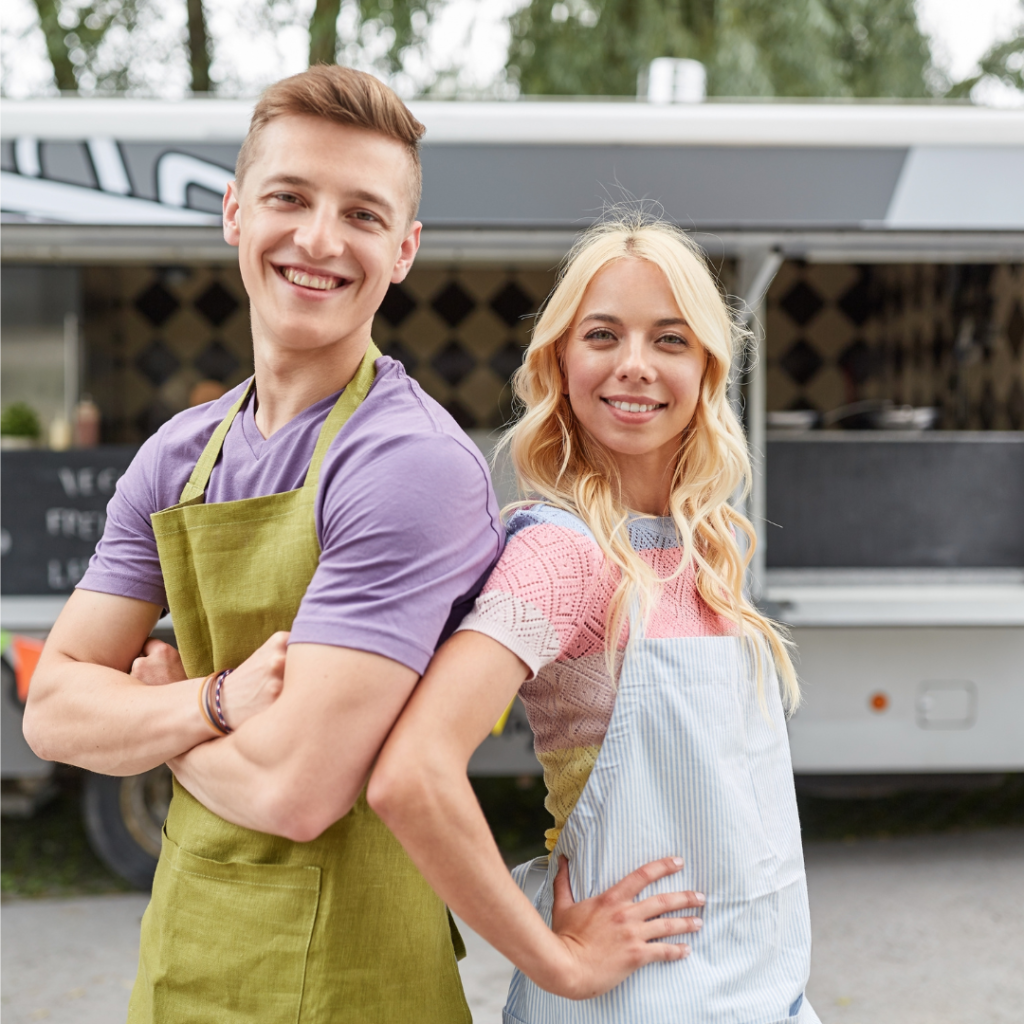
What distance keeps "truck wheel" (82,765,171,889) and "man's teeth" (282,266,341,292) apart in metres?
3.14

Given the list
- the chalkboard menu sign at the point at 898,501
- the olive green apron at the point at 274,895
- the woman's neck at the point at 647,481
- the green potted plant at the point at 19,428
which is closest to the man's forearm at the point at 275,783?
the olive green apron at the point at 274,895

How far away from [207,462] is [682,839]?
0.76m

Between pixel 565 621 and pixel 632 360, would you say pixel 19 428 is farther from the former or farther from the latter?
pixel 565 621

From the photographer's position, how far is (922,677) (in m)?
4.05

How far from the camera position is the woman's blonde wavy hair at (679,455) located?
139cm

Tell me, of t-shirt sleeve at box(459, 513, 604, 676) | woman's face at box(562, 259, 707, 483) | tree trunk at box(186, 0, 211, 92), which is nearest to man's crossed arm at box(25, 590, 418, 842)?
t-shirt sleeve at box(459, 513, 604, 676)

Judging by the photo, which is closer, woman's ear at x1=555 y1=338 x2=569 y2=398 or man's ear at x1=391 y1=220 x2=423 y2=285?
man's ear at x1=391 y1=220 x2=423 y2=285

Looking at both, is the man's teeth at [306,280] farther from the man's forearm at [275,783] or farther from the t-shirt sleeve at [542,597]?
the man's forearm at [275,783]

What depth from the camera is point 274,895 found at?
1257 mm

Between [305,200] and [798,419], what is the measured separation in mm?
4018

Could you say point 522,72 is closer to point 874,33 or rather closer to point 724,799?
point 874,33

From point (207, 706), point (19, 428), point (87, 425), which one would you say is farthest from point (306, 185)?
point (87, 425)

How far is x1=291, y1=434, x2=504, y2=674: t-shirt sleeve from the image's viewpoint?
112cm

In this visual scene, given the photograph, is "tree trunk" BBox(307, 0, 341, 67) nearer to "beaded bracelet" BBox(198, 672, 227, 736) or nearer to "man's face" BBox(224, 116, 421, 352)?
"man's face" BBox(224, 116, 421, 352)
